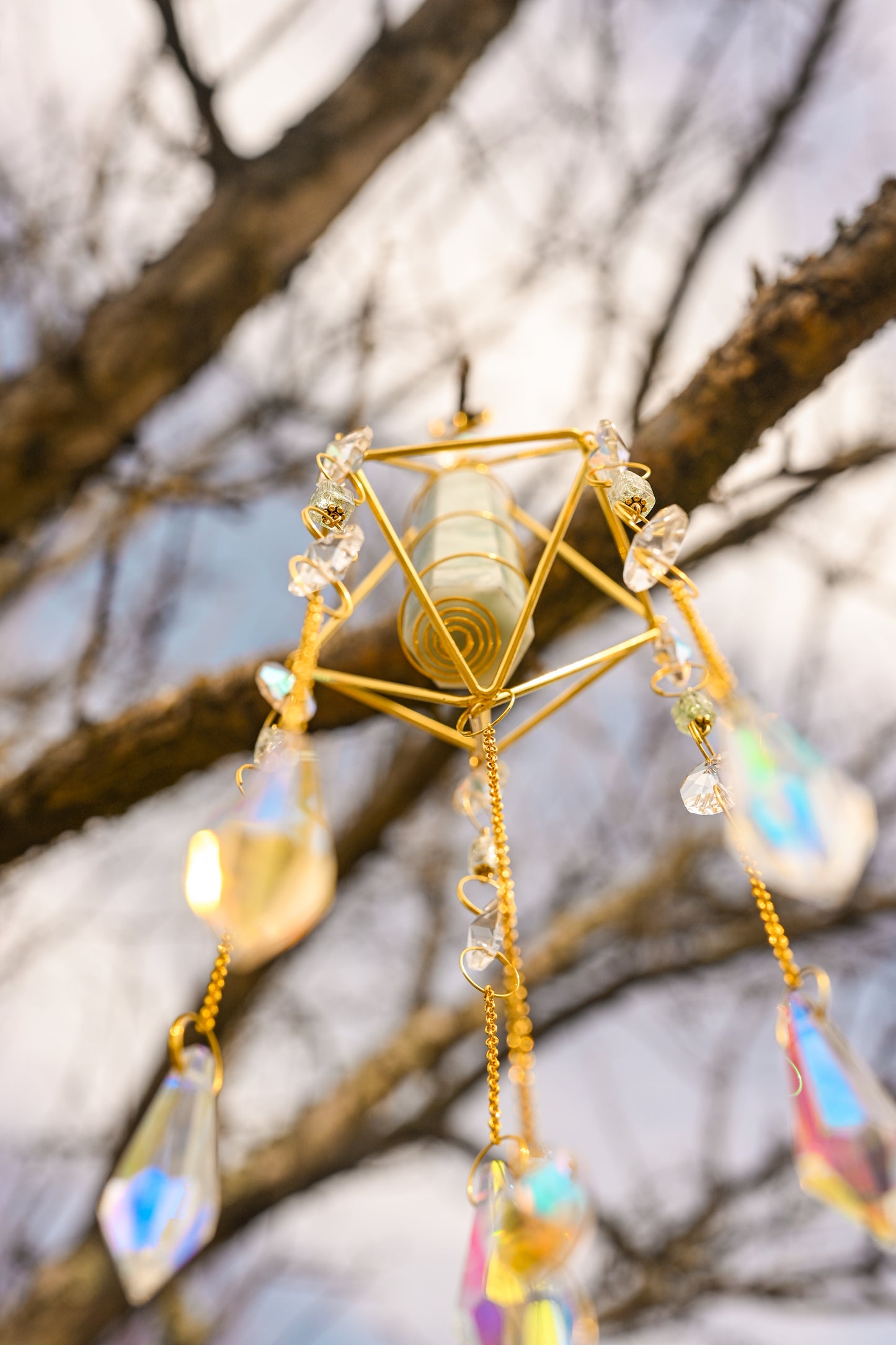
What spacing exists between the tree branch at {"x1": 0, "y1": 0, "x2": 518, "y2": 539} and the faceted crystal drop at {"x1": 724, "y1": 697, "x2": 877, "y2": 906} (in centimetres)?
113

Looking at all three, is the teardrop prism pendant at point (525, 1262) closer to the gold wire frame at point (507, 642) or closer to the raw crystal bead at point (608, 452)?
the gold wire frame at point (507, 642)

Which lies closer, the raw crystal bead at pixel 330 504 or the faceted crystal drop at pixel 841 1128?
the faceted crystal drop at pixel 841 1128

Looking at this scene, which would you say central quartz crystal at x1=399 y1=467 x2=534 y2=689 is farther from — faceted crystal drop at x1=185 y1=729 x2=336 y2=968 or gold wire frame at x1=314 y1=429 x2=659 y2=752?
faceted crystal drop at x1=185 y1=729 x2=336 y2=968

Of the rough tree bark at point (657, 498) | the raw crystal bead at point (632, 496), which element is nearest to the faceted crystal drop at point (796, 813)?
the raw crystal bead at point (632, 496)

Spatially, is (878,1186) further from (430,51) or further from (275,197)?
(430,51)

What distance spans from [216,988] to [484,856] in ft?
0.88

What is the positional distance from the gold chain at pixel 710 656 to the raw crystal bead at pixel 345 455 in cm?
24

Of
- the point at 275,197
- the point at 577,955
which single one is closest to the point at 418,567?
the point at 275,197

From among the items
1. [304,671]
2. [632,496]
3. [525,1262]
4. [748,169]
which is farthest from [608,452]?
[748,169]

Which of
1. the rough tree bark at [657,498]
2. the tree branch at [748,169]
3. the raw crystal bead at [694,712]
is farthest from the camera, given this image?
the tree branch at [748,169]

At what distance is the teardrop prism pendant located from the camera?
0.37 metres

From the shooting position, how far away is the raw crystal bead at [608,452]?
58cm

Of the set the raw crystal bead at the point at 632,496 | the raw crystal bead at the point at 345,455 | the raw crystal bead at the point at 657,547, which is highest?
the raw crystal bead at the point at 345,455

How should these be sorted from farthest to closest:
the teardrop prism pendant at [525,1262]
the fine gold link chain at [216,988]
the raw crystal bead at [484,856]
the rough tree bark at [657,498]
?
the rough tree bark at [657,498]
the raw crystal bead at [484,856]
the fine gold link chain at [216,988]
the teardrop prism pendant at [525,1262]
